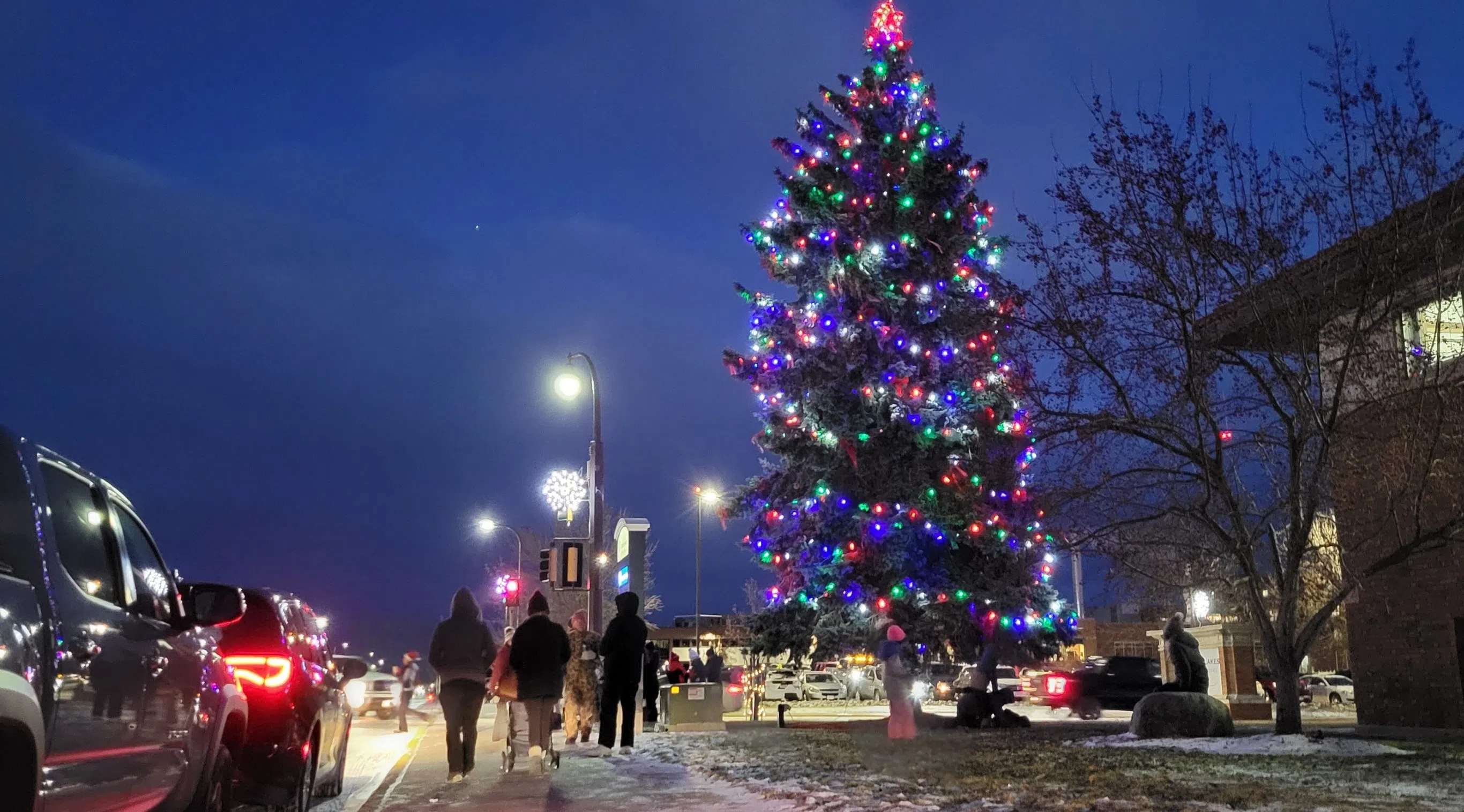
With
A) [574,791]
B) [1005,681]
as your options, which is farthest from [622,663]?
[1005,681]

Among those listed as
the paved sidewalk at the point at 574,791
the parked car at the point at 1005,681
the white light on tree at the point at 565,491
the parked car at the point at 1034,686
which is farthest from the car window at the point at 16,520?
the white light on tree at the point at 565,491

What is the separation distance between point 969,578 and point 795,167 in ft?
26.6

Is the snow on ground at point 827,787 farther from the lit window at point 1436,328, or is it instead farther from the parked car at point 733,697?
the parked car at point 733,697

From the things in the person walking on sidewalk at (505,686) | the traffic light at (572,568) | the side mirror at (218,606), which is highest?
the traffic light at (572,568)

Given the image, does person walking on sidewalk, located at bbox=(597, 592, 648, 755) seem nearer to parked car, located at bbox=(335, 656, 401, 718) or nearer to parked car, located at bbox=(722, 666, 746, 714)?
parked car, located at bbox=(722, 666, 746, 714)

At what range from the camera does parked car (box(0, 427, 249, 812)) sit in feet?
11.2

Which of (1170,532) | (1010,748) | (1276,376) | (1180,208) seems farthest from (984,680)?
(1180,208)

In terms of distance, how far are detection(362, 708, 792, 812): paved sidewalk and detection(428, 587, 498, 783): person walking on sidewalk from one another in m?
0.30

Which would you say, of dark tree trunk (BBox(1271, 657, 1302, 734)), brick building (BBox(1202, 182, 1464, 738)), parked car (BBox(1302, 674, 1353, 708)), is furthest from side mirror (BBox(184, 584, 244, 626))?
parked car (BBox(1302, 674, 1353, 708))

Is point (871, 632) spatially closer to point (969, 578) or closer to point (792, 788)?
point (969, 578)

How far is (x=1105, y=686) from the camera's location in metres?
27.5

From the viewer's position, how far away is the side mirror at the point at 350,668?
398 inches

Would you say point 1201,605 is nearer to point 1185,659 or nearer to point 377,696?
point 1185,659

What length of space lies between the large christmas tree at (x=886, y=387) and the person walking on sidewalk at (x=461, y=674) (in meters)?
9.12
